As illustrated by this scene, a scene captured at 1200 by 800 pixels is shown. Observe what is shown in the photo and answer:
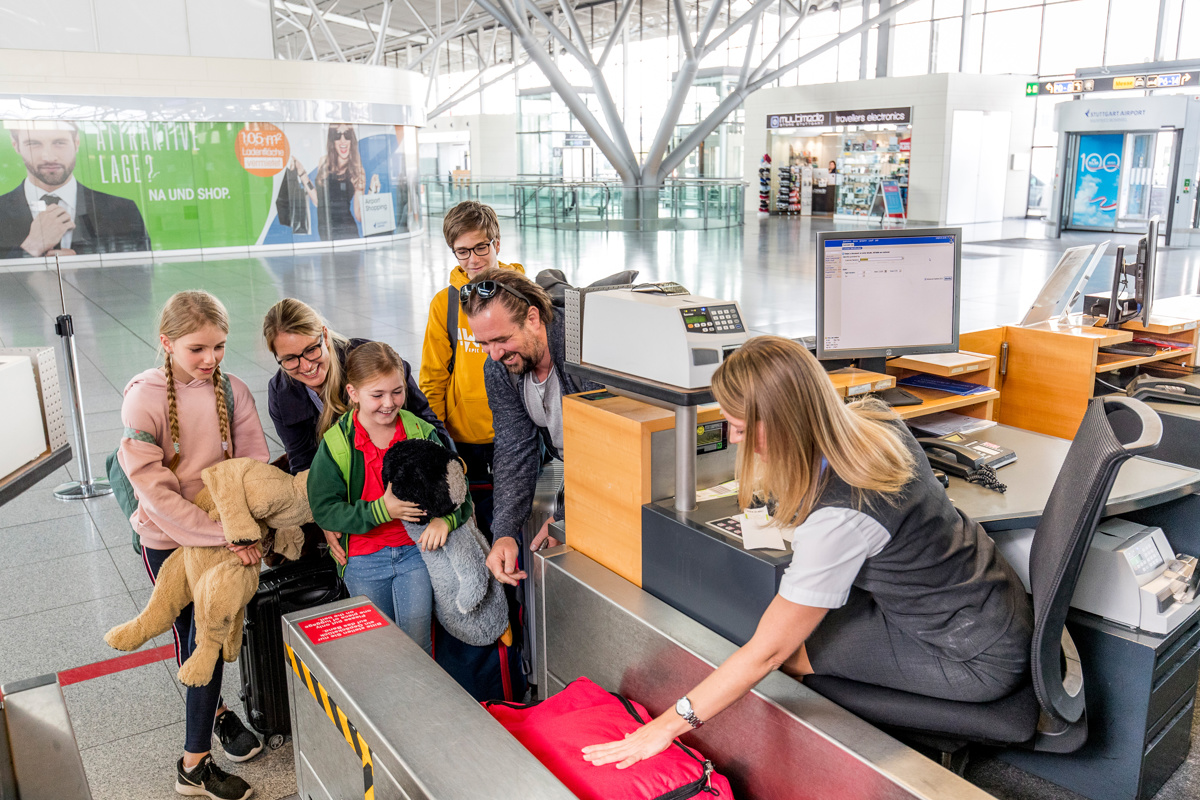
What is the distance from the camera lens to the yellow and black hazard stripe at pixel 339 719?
72.5 inches

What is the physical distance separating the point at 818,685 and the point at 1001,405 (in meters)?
2.80

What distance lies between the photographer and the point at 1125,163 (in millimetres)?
18484

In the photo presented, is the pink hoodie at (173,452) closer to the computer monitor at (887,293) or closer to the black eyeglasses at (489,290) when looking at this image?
the black eyeglasses at (489,290)

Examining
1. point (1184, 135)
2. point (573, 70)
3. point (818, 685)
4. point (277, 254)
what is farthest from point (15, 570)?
point (573, 70)

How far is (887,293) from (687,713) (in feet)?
5.95

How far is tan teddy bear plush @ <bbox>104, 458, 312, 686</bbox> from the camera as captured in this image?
2.48 meters

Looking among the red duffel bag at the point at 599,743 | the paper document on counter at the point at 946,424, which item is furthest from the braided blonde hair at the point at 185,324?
the paper document on counter at the point at 946,424

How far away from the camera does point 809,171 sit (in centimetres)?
2542

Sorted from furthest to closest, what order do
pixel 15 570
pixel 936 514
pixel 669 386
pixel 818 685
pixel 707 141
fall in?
pixel 707 141
pixel 15 570
pixel 669 386
pixel 818 685
pixel 936 514

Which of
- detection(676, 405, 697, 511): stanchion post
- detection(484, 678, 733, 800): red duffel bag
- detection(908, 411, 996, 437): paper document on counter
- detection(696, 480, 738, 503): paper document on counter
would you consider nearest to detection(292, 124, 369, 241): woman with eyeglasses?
detection(908, 411, 996, 437): paper document on counter

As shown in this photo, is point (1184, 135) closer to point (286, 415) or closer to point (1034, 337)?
point (1034, 337)

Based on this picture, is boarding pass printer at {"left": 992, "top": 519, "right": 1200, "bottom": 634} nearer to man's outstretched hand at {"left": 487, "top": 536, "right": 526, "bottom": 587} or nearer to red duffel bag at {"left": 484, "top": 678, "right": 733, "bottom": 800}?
red duffel bag at {"left": 484, "top": 678, "right": 733, "bottom": 800}

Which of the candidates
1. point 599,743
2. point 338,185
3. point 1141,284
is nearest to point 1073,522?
point 599,743

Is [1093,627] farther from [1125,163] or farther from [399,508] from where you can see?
[1125,163]
